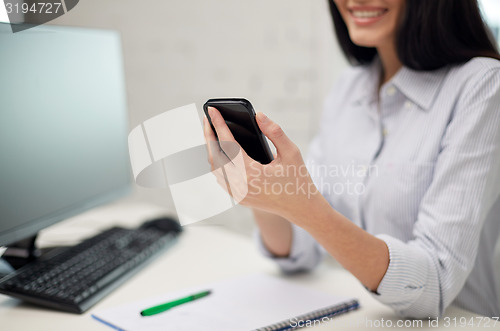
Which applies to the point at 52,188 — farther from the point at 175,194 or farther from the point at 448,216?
the point at 448,216

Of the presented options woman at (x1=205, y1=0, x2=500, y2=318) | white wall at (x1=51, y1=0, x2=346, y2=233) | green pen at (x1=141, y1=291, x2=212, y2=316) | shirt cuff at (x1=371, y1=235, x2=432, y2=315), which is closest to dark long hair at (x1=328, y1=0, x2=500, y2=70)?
woman at (x1=205, y1=0, x2=500, y2=318)

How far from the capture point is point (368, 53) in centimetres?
97

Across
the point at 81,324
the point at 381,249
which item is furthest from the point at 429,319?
the point at 81,324

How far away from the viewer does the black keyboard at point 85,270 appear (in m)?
0.66

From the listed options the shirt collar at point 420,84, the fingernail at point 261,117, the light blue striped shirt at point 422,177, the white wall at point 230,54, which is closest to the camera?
the fingernail at point 261,117

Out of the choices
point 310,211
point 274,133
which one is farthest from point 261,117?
point 310,211

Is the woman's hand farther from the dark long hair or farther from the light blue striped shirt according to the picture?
the dark long hair

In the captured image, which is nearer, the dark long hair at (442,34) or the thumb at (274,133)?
the thumb at (274,133)

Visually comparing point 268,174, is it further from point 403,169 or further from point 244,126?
point 403,169

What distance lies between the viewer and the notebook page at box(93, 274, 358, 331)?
613 mm

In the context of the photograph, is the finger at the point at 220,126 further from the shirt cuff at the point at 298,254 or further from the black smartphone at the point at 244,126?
the shirt cuff at the point at 298,254

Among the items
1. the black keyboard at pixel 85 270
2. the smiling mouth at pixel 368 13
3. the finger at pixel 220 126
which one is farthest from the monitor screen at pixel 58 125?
the smiling mouth at pixel 368 13

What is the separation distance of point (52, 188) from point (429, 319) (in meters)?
0.63

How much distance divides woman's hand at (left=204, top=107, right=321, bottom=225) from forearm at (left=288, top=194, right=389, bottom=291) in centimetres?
1
